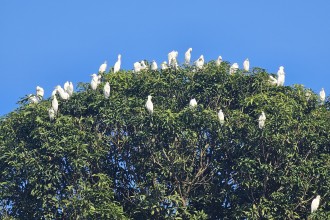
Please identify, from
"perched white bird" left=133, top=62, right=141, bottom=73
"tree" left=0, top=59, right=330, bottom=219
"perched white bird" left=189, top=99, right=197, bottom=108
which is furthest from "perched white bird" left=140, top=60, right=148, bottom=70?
"perched white bird" left=189, top=99, right=197, bottom=108

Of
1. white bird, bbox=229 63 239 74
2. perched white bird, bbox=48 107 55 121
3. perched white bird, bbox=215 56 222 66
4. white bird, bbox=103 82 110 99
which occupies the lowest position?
perched white bird, bbox=48 107 55 121

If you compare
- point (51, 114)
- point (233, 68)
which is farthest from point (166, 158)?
point (233, 68)

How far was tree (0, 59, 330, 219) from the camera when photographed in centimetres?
3291

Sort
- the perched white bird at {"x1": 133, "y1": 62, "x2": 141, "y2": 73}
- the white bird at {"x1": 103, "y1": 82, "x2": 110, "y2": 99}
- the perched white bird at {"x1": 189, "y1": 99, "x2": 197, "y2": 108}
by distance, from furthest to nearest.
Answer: the perched white bird at {"x1": 133, "y1": 62, "x2": 141, "y2": 73} → the white bird at {"x1": 103, "y1": 82, "x2": 110, "y2": 99} → the perched white bird at {"x1": 189, "y1": 99, "x2": 197, "y2": 108}

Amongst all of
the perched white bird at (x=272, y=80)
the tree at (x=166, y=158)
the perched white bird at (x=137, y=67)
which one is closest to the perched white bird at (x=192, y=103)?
the tree at (x=166, y=158)

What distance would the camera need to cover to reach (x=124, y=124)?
34000 millimetres

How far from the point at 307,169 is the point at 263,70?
3.93 metres

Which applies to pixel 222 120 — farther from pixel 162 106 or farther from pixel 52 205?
pixel 52 205

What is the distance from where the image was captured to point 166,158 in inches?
1314

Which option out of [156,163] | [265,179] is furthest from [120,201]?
[265,179]

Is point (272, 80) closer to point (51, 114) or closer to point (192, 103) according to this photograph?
point (192, 103)

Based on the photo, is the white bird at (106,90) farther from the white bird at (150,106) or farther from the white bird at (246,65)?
the white bird at (246,65)

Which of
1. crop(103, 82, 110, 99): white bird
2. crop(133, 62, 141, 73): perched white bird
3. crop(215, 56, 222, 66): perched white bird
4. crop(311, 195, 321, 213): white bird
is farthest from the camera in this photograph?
crop(133, 62, 141, 73): perched white bird

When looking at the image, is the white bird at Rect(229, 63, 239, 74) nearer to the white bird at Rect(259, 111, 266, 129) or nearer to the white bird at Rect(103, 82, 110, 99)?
the white bird at Rect(259, 111, 266, 129)
